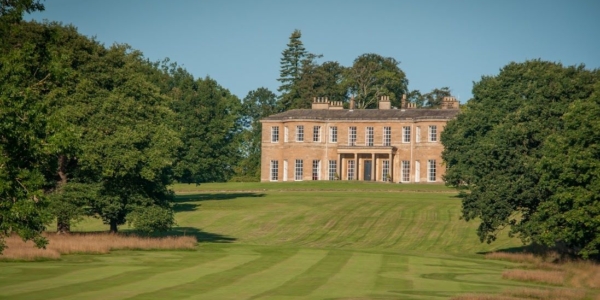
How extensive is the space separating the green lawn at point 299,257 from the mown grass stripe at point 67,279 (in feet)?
0.12

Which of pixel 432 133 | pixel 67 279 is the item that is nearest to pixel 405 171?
pixel 432 133

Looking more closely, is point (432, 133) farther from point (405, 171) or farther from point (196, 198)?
point (196, 198)

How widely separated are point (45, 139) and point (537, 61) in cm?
4097

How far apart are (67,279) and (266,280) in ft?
25.9

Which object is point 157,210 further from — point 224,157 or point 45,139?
point 224,157

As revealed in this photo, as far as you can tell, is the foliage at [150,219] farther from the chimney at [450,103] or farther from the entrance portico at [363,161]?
the chimney at [450,103]

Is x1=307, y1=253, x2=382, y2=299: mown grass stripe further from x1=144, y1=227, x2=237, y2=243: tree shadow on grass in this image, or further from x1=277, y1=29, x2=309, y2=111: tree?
x1=277, y1=29, x2=309, y2=111: tree

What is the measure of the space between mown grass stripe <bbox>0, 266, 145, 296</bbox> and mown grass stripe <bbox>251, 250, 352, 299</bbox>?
23.3 ft

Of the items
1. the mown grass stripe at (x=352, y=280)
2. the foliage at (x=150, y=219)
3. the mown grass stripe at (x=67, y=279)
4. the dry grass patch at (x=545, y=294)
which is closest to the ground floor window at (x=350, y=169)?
the foliage at (x=150, y=219)

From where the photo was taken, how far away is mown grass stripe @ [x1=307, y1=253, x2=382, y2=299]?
3841 cm

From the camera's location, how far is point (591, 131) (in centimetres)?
5431

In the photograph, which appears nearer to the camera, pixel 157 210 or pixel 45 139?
pixel 45 139

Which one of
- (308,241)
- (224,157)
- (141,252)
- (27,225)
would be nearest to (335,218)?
(308,241)

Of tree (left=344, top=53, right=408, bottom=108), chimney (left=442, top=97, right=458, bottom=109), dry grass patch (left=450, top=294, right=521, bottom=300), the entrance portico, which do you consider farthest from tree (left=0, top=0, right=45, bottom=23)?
tree (left=344, top=53, right=408, bottom=108)
